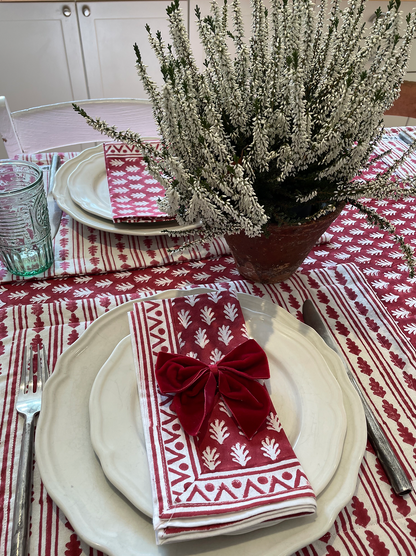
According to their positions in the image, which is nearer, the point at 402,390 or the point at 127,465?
the point at 127,465

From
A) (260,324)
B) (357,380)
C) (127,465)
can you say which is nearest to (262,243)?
(260,324)

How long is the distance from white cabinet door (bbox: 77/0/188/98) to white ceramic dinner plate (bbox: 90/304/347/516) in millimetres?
1846

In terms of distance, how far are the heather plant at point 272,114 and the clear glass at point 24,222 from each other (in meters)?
0.18

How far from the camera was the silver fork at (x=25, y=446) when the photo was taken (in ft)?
1.34

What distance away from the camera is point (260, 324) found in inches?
23.4

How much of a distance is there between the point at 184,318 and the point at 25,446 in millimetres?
231

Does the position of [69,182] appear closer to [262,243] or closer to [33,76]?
[262,243]

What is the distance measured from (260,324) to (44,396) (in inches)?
11.3

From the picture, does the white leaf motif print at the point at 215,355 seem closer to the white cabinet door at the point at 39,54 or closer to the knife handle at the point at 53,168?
the knife handle at the point at 53,168

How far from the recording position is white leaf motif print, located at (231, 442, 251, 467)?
1.41ft

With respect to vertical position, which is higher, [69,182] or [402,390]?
[69,182]

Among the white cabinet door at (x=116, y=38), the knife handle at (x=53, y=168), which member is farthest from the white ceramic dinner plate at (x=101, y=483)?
the white cabinet door at (x=116, y=38)

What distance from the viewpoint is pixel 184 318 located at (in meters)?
0.56

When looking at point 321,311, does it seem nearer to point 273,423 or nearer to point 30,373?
point 273,423
